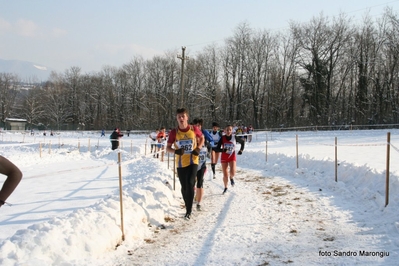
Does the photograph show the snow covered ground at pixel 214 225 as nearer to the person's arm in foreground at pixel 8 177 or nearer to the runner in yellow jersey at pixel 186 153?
the runner in yellow jersey at pixel 186 153

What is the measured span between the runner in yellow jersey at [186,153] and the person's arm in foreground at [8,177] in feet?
11.3

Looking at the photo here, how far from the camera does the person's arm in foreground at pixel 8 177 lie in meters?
2.83

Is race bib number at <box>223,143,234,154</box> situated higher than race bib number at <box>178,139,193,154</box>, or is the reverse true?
race bib number at <box>178,139,193,154</box>

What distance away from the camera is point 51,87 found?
284 ft

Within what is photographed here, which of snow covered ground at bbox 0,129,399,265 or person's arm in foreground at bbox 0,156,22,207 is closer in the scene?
person's arm in foreground at bbox 0,156,22,207

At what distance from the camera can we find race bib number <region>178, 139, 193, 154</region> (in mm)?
6282

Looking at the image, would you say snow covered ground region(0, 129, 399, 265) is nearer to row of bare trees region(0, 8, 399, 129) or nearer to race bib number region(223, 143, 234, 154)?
race bib number region(223, 143, 234, 154)

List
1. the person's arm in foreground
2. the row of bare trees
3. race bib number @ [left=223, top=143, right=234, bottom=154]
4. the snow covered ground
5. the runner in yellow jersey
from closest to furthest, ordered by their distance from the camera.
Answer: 1. the person's arm in foreground
2. the snow covered ground
3. the runner in yellow jersey
4. race bib number @ [left=223, top=143, right=234, bottom=154]
5. the row of bare trees

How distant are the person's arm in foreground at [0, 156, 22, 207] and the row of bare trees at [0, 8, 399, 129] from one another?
140 feet

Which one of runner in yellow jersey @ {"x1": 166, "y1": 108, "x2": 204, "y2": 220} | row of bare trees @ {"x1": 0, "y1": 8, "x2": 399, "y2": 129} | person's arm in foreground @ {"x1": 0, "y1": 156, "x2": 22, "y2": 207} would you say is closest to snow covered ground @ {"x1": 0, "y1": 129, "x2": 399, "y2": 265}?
runner in yellow jersey @ {"x1": 166, "y1": 108, "x2": 204, "y2": 220}

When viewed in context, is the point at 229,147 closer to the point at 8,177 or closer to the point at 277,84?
the point at 8,177

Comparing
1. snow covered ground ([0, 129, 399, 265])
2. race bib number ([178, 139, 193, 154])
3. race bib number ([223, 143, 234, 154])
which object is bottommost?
snow covered ground ([0, 129, 399, 265])

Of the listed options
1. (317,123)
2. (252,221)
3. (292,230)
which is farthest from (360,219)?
(317,123)

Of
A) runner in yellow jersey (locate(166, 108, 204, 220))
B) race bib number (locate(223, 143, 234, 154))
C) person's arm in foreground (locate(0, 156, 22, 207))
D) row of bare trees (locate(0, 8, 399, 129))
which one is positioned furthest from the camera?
row of bare trees (locate(0, 8, 399, 129))
